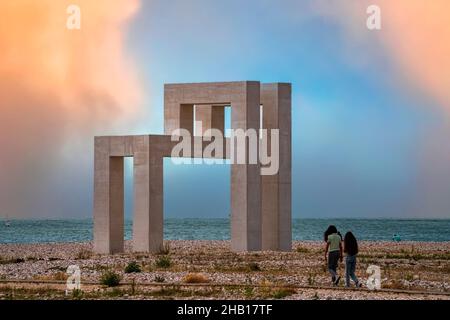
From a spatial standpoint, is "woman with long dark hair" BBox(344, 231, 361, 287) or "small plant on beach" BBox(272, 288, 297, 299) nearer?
"small plant on beach" BBox(272, 288, 297, 299)

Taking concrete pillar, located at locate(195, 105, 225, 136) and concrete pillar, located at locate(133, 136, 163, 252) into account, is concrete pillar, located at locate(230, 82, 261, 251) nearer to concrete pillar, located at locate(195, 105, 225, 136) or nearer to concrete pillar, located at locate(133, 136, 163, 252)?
concrete pillar, located at locate(195, 105, 225, 136)

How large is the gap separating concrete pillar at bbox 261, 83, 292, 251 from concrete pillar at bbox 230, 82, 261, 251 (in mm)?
1548

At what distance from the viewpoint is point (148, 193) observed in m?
40.0

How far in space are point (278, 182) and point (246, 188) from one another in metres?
2.22

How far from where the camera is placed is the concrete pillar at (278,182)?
42.7 metres

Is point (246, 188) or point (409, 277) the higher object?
point (246, 188)

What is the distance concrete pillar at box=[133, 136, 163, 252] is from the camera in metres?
40.0

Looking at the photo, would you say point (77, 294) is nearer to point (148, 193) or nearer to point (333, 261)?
point (333, 261)

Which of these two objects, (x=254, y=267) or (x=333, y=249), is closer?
(x=333, y=249)

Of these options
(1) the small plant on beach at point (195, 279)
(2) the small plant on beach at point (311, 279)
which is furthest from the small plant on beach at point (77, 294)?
(2) the small plant on beach at point (311, 279)

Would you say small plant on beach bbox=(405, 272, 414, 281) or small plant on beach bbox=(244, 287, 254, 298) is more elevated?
small plant on beach bbox=(244, 287, 254, 298)

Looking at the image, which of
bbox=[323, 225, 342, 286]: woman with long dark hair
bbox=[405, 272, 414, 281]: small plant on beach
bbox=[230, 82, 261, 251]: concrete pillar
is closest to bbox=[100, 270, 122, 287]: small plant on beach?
bbox=[323, 225, 342, 286]: woman with long dark hair

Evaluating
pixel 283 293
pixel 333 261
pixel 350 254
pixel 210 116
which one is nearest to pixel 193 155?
pixel 210 116
